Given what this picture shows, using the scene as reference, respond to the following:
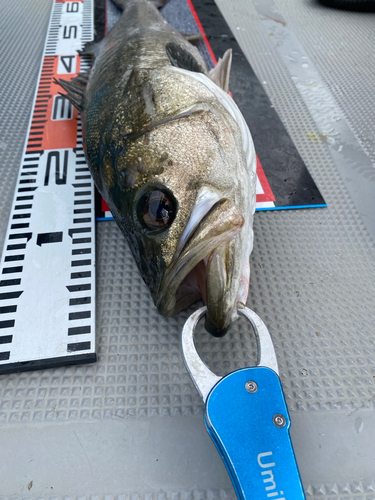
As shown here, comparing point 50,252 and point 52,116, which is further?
point 52,116

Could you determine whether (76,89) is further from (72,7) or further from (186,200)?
(72,7)

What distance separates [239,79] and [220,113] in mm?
1299

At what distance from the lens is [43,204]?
5.07 feet

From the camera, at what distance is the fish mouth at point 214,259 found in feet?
2.76

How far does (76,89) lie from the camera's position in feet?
5.90

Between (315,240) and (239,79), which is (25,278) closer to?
(315,240)

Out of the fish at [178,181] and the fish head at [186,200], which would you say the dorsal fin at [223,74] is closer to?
the fish at [178,181]

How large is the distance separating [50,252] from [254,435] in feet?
3.52

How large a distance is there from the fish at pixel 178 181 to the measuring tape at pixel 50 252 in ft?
1.06

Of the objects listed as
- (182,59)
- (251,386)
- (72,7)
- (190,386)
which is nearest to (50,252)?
(190,386)

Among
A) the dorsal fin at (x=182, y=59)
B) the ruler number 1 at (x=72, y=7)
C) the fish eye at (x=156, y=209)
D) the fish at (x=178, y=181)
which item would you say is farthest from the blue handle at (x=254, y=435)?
the ruler number 1 at (x=72, y=7)

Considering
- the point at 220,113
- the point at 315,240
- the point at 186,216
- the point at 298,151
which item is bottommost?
the point at 315,240

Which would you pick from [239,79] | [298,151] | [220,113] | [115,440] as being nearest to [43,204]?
[220,113]

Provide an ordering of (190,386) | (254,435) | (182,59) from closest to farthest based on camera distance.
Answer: (254,435), (190,386), (182,59)
